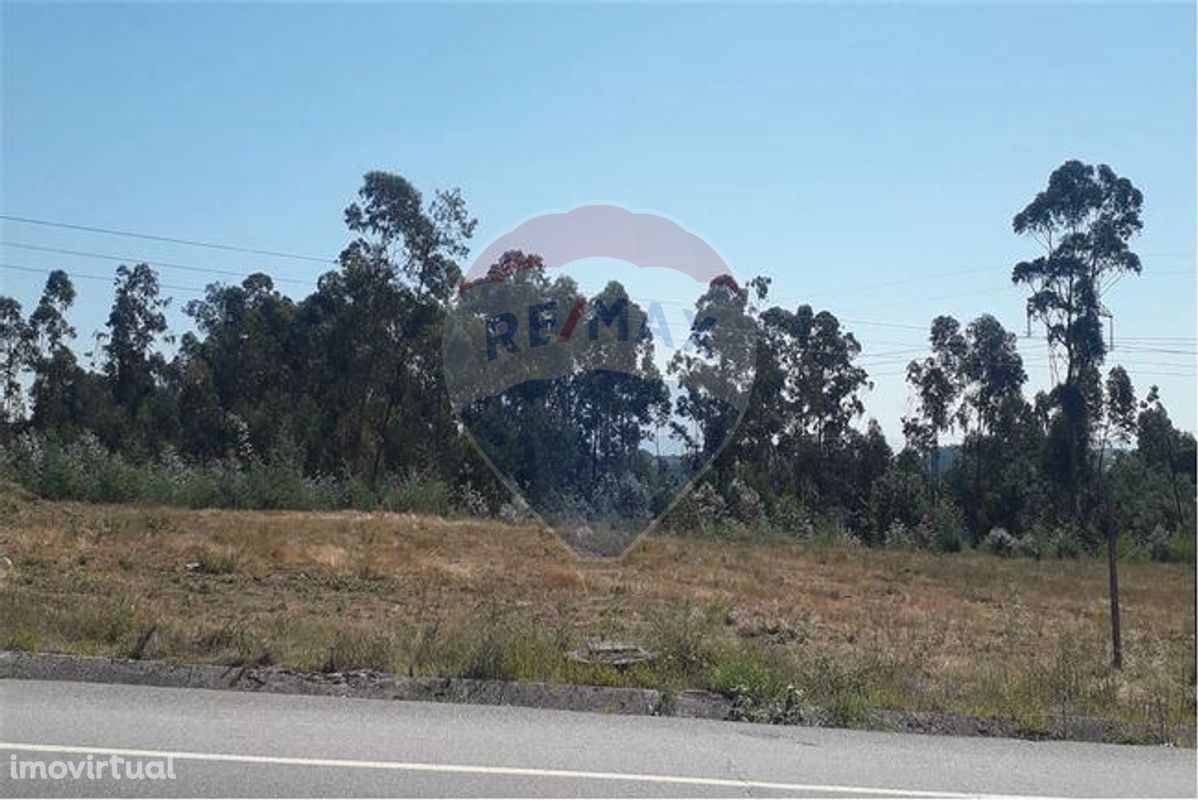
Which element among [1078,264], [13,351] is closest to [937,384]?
[1078,264]

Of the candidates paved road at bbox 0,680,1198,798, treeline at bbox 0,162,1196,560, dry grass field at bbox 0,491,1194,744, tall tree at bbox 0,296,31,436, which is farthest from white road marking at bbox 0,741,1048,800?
tall tree at bbox 0,296,31,436

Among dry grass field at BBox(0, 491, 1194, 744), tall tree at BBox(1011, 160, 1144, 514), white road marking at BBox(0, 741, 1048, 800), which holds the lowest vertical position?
white road marking at BBox(0, 741, 1048, 800)

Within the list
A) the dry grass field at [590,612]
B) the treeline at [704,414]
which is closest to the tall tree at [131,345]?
the treeline at [704,414]

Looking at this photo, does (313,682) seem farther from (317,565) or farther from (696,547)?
(696,547)

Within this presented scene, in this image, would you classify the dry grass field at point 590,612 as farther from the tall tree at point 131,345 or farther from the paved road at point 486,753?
the tall tree at point 131,345

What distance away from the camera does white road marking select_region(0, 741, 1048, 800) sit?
6.50 metres

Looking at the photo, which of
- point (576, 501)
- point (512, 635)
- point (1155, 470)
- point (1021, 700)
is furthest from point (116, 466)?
point (1155, 470)

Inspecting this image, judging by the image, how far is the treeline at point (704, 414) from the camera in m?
39.6

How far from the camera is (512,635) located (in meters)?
9.88

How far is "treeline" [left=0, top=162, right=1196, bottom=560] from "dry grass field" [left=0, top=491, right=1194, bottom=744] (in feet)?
29.3

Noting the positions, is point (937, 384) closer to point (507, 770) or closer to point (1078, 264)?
point (1078, 264)

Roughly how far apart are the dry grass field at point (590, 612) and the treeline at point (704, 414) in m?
8.94

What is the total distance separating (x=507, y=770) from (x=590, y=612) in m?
8.91

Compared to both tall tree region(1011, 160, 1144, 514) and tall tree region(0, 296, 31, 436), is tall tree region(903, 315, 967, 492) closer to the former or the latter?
tall tree region(1011, 160, 1144, 514)
